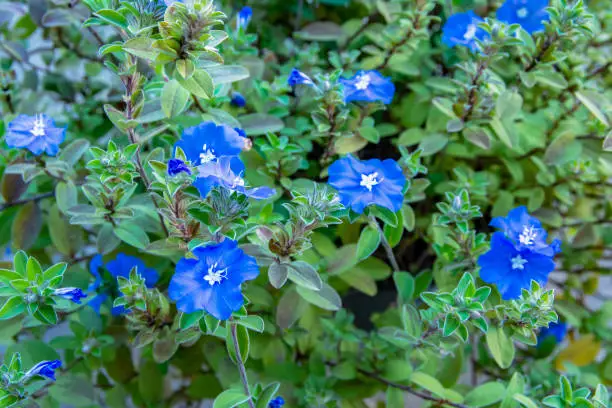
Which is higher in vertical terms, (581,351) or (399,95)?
(399,95)

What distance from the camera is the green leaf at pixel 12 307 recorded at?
0.70 metres

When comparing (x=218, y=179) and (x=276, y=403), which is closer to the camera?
(x=218, y=179)

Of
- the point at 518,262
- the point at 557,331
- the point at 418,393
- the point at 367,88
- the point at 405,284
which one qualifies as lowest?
the point at 557,331

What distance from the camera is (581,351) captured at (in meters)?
1.13

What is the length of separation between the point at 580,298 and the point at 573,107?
1.35ft

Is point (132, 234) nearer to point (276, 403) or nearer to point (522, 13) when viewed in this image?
point (276, 403)

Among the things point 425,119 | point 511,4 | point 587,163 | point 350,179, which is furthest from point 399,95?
point 350,179

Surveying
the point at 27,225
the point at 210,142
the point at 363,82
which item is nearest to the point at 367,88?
the point at 363,82

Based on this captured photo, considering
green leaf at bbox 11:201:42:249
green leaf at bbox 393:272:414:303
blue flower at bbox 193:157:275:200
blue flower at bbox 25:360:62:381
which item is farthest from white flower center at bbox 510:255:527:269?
green leaf at bbox 11:201:42:249

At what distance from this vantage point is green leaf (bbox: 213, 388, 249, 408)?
2.31ft

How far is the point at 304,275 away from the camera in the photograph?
0.70m

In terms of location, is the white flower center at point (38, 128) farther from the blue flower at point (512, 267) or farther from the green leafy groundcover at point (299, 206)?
the blue flower at point (512, 267)

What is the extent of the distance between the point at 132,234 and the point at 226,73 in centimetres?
24

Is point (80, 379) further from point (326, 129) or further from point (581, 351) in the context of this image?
point (581, 351)
